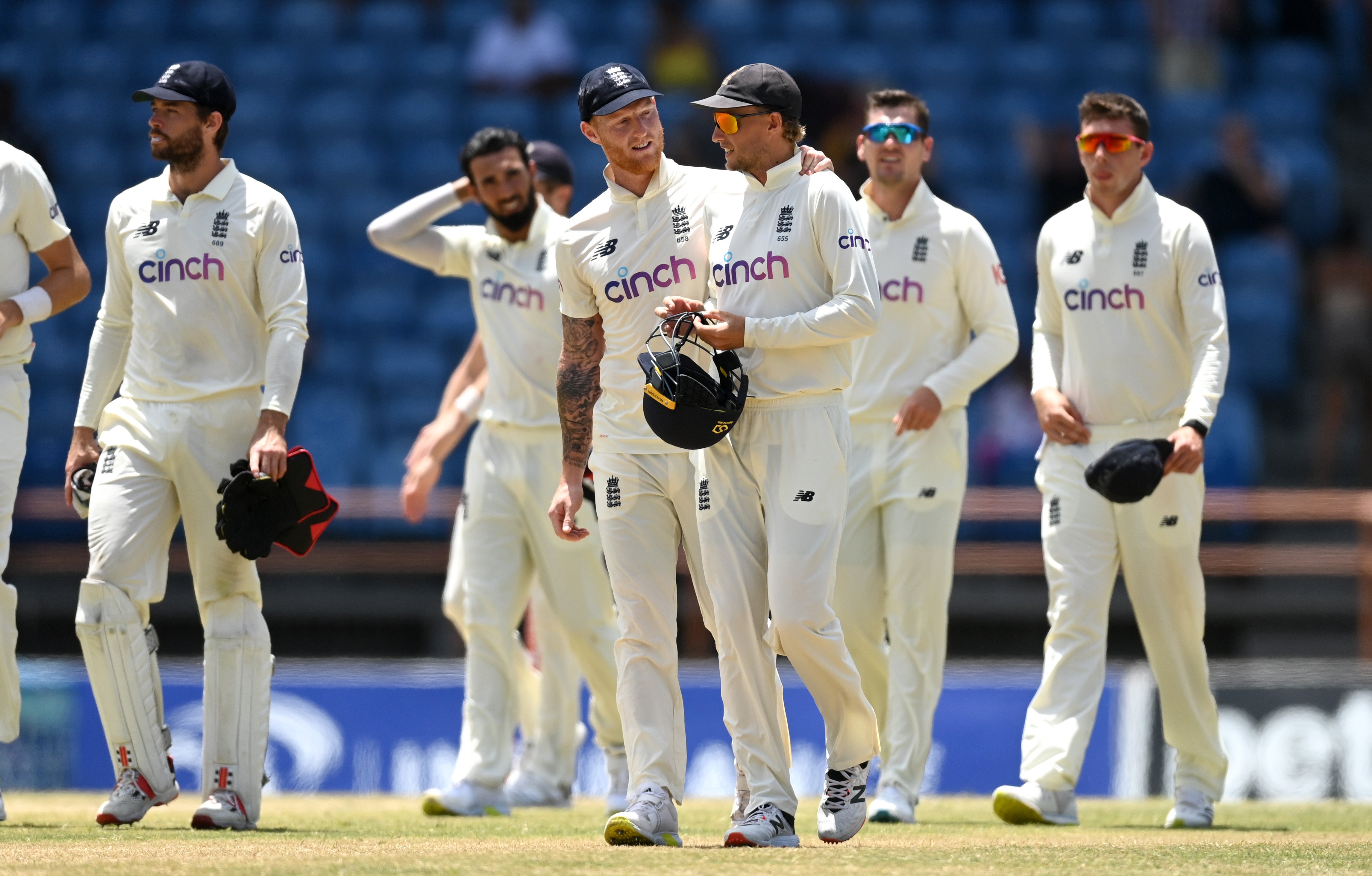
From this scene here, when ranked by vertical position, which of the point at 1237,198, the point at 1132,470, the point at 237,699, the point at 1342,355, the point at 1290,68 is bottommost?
the point at 237,699

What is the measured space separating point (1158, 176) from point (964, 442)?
8.77 metres

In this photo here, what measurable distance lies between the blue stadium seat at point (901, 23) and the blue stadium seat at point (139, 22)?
6.64m

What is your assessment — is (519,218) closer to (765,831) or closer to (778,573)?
(778,573)

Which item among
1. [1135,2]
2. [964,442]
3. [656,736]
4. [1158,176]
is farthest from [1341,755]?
[1135,2]

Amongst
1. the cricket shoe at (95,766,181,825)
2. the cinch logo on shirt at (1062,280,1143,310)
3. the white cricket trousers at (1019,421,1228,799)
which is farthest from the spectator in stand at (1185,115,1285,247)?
the cricket shoe at (95,766,181,825)

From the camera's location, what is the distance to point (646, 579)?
6.07 meters

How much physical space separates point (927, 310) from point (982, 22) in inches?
398

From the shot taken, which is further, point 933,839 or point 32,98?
point 32,98

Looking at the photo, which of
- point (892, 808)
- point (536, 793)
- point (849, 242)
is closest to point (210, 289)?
point (849, 242)

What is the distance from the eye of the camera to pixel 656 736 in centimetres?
599

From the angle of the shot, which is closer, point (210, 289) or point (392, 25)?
point (210, 289)

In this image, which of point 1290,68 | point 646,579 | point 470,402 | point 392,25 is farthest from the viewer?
point 392,25

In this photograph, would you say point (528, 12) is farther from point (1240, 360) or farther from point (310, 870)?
point (310, 870)

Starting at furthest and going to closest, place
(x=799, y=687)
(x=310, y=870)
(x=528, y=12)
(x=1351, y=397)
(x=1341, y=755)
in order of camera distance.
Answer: (x=528, y=12) < (x=1351, y=397) < (x=799, y=687) < (x=1341, y=755) < (x=310, y=870)
